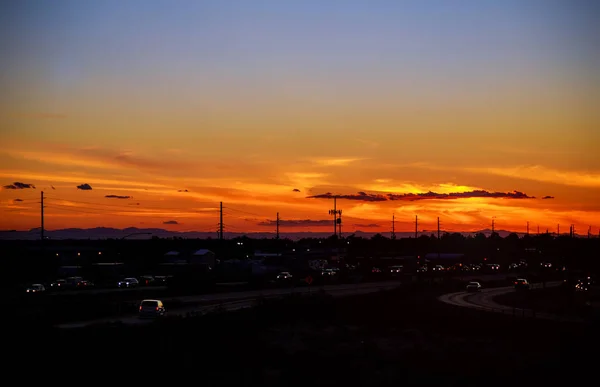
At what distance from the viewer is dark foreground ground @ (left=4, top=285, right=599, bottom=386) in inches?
1319

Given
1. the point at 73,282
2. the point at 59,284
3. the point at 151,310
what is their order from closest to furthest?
the point at 151,310 < the point at 59,284 < the point at 73,282

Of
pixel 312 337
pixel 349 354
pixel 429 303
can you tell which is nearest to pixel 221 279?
pixel 429 303

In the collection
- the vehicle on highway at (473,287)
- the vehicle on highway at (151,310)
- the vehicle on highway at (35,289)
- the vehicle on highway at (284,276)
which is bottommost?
the vehicle on highway at (473,287)

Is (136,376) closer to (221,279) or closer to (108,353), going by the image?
(108,353)

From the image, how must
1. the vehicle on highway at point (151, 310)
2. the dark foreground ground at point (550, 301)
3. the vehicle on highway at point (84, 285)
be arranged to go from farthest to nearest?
1. the vehicle on highway at point (84, 285)
2. the dark foreground ground at point (550, 301)
3. the vehicle on highway at point (151, 310)

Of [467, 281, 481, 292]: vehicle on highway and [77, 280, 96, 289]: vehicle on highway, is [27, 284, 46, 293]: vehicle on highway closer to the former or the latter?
[77, 280, 96, 289]: vehicle on highway

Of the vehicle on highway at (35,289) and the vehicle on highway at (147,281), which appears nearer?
the vehicle on highway at (35,289)

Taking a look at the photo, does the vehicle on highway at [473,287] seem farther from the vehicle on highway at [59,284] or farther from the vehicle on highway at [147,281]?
the vehicle on highway at [59,284]

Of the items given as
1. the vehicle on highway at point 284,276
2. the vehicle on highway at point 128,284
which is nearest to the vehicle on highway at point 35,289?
the vehicle on highway at point 128,284

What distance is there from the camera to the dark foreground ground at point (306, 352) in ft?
110

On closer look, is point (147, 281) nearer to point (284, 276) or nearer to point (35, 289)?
point (284, 276)

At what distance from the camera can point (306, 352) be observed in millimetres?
42219

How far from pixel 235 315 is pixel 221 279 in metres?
58.5

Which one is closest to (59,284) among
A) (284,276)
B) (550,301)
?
(284,276)
